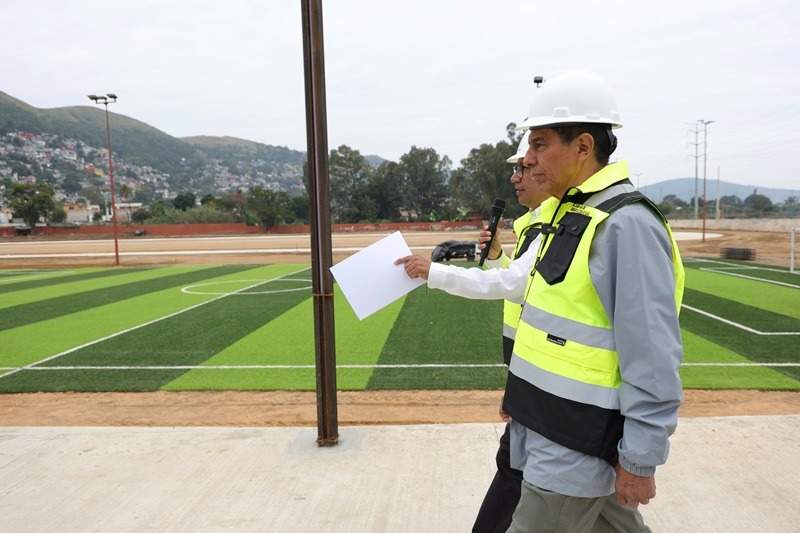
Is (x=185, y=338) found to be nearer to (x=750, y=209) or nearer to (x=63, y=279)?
(x=63, y=279)

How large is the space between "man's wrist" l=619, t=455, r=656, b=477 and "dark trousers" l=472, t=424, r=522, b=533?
894 mm

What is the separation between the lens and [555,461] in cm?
189

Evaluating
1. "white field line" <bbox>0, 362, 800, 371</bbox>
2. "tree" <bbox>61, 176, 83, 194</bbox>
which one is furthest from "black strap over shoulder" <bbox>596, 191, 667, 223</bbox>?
"tree" <bbox>61, 176, 83, 194</bbox>

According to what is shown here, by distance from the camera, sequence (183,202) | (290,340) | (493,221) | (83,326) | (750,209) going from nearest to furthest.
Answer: (493,221), (290,340), (83,326), (750,209), (183,202)

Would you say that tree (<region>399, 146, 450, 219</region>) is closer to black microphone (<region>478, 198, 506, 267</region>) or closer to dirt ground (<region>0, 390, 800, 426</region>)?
dirt ground (<region>0, 390, 800, 426</region>)

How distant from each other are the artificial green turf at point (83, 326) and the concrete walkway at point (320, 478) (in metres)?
4.75

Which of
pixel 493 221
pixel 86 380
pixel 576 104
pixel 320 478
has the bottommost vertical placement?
pixel 86 380

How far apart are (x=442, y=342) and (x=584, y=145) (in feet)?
23.5

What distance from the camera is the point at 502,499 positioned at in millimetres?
2691

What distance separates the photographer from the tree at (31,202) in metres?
70.6

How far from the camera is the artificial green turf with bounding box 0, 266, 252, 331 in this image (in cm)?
1238

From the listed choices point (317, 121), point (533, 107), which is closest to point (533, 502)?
point (533, 107)

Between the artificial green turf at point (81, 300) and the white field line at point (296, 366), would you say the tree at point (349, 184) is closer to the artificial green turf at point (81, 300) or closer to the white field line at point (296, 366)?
the artificial green turf at point (81, 300)

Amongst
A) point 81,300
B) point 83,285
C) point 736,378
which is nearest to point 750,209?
point 83,285
